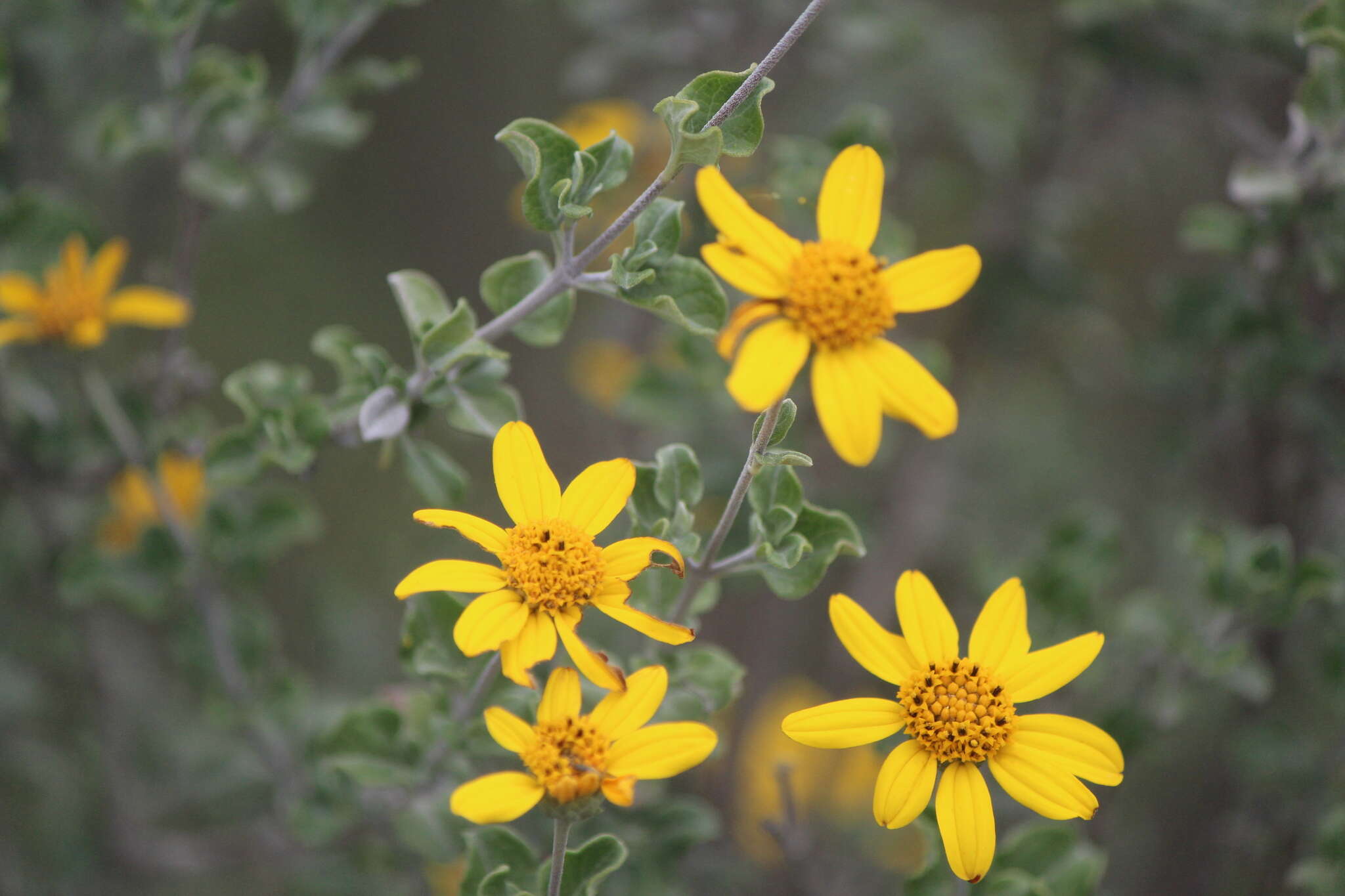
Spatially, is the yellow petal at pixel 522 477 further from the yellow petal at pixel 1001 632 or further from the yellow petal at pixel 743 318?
the yellow petal at pixel 1001 632

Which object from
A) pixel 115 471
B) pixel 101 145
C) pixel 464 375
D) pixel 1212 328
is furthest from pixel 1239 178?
pixel 115 471

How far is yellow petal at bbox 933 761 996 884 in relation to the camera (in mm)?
989

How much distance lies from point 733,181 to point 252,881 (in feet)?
5.52

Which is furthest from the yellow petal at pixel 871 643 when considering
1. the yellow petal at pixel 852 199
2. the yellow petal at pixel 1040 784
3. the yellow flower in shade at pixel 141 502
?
the yellow flower in shade at pixel 141 502

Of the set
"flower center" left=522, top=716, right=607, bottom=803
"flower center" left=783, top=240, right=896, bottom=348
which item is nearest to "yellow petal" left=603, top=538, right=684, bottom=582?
"flower center" left=522, top=716, right=607, bottom=803

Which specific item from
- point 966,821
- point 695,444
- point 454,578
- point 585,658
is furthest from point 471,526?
point 695,444

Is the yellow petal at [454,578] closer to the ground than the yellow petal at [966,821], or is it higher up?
higher up

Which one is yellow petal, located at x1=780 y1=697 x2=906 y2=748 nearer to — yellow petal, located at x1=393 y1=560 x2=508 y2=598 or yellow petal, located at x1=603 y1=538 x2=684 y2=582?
yellow petal, located at x1=603 y1=538 x2=684 y2=582

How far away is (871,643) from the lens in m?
1.06

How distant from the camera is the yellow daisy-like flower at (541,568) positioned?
951 millimetres

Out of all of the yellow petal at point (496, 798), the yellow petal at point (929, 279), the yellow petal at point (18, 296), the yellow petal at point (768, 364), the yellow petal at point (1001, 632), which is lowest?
the yellow petal at point (496, 798)

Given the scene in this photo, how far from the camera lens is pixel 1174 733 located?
82.8 inches

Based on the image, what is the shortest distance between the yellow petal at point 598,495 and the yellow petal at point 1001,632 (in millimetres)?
366

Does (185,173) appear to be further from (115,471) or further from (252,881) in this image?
(252,881)
